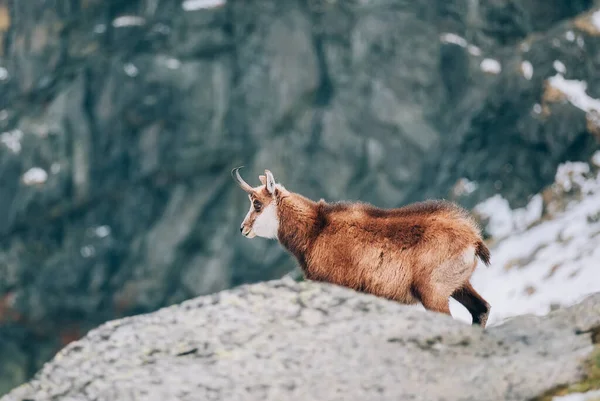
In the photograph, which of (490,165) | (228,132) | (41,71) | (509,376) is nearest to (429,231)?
(509,376)

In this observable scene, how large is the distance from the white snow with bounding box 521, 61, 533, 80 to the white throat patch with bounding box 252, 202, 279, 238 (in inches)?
1326

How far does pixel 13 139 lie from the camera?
5738 centimetres

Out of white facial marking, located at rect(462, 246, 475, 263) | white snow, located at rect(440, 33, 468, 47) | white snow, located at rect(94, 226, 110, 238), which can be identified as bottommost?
white snow, located at rect(94, 226, 110, 238)

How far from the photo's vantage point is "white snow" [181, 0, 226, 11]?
57688 millimetres

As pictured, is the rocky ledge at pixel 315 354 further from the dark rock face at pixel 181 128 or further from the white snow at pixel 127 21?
the white snow at pixel 127 21

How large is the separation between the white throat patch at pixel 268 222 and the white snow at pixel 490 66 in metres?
43.6

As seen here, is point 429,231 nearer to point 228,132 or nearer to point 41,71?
point 228,132

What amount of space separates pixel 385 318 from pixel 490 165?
104ft

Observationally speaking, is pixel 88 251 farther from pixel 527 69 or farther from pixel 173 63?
pixel 527 69

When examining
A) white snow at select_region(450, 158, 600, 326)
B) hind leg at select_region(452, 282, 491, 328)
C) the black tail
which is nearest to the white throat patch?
hind leg at select_region(452, 282, 491, 328)

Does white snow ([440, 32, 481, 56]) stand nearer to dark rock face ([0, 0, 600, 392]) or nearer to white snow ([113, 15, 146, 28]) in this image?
dark rock face ([0, 0, 600, 392])

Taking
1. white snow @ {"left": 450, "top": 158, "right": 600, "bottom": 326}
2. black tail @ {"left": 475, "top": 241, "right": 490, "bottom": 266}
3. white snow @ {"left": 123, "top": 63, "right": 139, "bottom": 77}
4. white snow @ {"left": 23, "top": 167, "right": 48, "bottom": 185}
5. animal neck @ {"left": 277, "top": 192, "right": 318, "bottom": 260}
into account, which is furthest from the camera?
white snow @ {"left": 123, "top": 63, "right": 139, "bottom": 77}

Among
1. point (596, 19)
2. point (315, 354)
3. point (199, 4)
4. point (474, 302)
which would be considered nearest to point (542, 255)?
point (474, 302)

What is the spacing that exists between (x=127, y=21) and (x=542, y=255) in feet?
128
